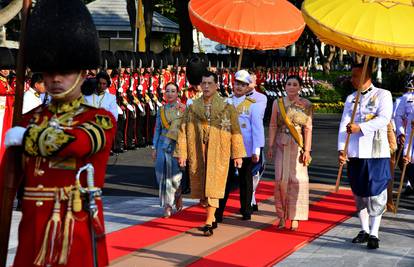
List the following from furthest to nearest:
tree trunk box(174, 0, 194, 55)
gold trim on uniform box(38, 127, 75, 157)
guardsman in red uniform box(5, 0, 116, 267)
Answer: tree trunk box(174, 0, 194, 55), guardsman in red uniform box(5, 0, 116, 267), gold trim on uniform box(38, 127, 75, 157)

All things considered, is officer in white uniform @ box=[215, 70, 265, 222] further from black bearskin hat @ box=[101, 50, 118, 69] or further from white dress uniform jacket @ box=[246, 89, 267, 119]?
black bearskin hat @ box=[101, 50, 118, 69]

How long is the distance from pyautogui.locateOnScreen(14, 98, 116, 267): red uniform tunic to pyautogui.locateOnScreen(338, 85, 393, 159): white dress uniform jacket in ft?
16.0

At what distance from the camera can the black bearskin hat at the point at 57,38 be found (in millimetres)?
5195

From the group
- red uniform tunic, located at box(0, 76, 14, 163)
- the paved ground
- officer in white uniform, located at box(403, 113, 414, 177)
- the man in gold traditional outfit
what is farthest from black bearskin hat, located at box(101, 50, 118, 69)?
the man in gold traditional outfit

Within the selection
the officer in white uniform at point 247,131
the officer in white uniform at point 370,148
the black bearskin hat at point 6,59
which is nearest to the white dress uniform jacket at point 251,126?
the officer in white uniform at point 247,131

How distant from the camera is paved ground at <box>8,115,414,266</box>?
910cm

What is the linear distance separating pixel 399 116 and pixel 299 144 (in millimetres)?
2514

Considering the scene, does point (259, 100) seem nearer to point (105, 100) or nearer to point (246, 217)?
point (246, 217)

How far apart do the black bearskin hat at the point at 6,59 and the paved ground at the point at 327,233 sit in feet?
7.35

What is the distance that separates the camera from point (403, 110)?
41.1 ft

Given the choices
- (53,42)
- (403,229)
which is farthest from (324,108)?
(53,42)

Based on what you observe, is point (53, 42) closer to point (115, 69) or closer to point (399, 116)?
point (399, 116)

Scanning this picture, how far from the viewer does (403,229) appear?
10914 mm

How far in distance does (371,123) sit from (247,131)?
2032 mm
